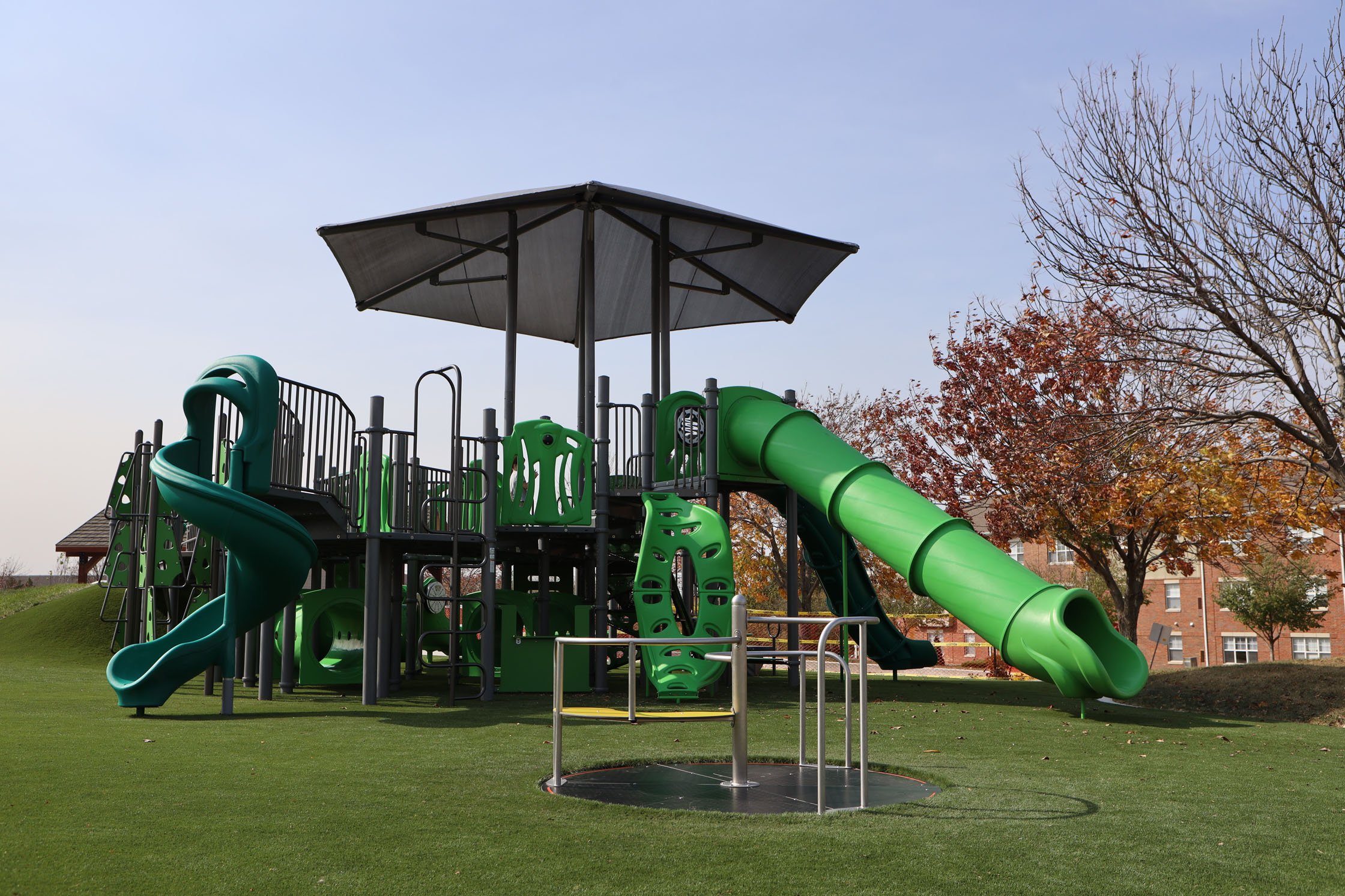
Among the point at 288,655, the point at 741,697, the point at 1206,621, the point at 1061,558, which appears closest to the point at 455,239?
the point at 288,655

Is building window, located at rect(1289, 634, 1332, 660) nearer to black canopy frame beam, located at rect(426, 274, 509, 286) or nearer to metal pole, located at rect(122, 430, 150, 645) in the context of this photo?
black canopy frame beam, located at rect(426, 274, 509, 286)

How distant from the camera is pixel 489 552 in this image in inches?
571

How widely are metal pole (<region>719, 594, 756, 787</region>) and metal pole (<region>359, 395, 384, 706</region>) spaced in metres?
7.43

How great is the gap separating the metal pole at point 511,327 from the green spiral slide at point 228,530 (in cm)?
496

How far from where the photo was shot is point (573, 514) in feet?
52.1

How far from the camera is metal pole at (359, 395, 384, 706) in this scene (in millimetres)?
13852

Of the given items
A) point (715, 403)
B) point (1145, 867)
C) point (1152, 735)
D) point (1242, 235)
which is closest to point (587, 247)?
point (715, 403)

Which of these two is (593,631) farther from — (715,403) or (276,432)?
(276,432)

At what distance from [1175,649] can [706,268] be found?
3511cm

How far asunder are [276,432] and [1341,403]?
1410 centimetres

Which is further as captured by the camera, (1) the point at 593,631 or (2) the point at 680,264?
(2) the point at 680,264

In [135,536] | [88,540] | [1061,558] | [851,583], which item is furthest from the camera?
[1061,558]

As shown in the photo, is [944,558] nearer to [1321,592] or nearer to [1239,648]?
[1321,592]

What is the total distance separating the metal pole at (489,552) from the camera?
14.6 meters
